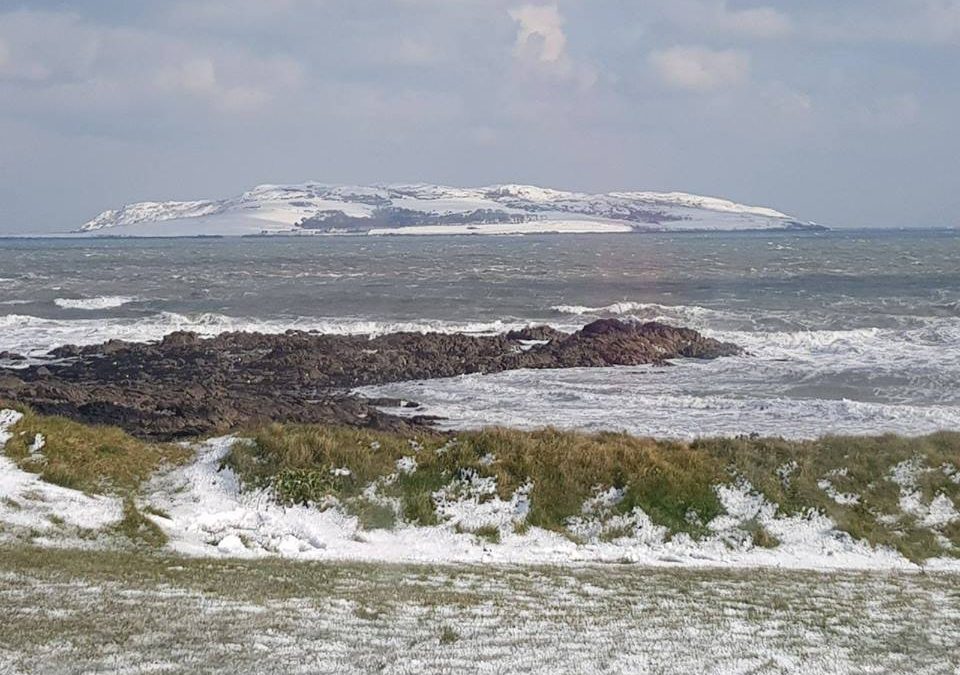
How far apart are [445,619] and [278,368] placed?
2420 cm

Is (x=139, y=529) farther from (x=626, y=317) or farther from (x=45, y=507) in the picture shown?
(x=626, y=317)

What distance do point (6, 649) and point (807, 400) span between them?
23.5 metres

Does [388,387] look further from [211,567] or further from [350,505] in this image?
[211,567]

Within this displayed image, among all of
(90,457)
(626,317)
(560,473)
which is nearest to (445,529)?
(560,473)

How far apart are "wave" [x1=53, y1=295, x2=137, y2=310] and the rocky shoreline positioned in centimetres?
2097

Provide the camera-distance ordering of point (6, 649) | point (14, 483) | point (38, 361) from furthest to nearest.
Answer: point (38, 361), point (14, 483), point (6, 649)

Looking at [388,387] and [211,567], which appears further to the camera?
[388,387]

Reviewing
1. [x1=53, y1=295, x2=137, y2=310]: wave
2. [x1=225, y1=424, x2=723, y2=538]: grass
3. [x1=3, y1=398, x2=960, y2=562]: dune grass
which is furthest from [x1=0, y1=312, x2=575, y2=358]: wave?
[x1=225, y1=424, x2=723, y2=538]: grass

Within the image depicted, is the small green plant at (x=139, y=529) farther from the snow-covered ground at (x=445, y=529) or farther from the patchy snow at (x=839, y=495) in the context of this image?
the patchy snow at (x=839, y=495)

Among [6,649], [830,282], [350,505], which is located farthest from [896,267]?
[6,649]

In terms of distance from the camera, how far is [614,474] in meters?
14.4

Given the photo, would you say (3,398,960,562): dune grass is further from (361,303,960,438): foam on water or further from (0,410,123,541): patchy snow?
(361,303,960,438): foam on water

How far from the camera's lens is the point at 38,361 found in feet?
110

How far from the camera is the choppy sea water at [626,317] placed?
2483 centimetres
